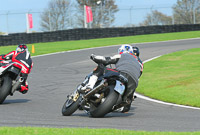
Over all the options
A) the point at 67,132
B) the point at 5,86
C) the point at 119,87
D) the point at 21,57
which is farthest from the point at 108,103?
the point at 21,57

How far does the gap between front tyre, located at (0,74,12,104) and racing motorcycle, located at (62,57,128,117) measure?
91.7 inches

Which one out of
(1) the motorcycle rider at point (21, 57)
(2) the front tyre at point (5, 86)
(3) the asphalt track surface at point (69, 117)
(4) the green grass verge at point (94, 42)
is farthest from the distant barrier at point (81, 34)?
(2) the front tyre at point (5, 86)

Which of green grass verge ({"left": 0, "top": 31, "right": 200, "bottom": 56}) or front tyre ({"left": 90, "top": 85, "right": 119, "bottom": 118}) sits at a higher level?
front tyre ({"left": 90, "top": 85, "right": 119, "bottom": 118})

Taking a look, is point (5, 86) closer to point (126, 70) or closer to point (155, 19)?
point (126, 70)

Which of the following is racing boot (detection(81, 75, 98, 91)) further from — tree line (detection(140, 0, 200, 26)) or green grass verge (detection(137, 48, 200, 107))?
tree line (detection(140, 0, 200, 26))

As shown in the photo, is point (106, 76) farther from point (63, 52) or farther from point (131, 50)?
point (63, 52)

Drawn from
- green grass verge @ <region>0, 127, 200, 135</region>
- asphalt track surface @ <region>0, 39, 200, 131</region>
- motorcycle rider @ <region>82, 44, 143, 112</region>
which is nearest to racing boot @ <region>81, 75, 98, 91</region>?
motorcycle rider @ <region>82, 44, 143, 112</region>

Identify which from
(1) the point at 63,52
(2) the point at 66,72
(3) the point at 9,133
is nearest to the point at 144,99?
(3) the point at 9,133

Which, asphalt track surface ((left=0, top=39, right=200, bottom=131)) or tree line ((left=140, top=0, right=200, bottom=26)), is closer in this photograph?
asphalt track surface ((left=0, top=39, right=200, bottom=131))

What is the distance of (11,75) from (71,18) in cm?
3454

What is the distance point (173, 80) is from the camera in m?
13.8

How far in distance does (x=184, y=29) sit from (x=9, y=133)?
3485cm

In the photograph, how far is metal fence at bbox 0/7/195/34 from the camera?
43469mm

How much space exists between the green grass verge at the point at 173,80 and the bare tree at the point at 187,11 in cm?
2509
